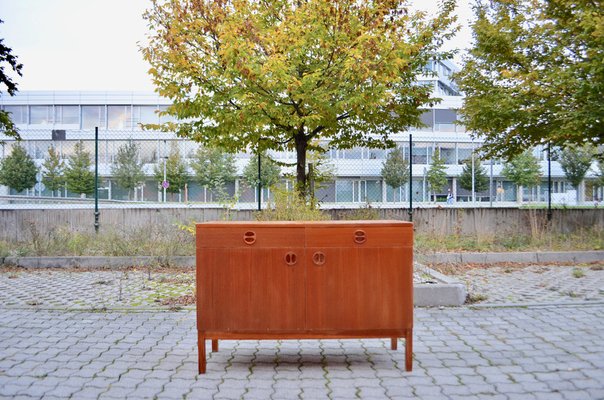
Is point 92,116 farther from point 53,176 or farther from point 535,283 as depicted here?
point 535,283

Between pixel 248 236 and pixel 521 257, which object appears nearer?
pixel 248 236

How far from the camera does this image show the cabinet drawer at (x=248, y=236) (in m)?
4.57

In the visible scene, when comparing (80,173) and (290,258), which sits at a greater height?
(80,173)

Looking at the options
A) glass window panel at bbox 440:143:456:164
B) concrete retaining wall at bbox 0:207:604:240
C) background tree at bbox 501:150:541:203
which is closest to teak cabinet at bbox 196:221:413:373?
concrete retaining wall at bbox 0:207:604:240

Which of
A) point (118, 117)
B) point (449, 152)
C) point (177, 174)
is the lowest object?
point (177, 174)

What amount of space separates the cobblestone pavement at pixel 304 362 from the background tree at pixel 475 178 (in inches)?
1742

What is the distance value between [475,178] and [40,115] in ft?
143

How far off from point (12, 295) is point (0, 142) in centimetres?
800

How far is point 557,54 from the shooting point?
47.4 feet

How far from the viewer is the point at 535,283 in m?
9.02

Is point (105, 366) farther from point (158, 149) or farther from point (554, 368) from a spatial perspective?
point (158, 149)

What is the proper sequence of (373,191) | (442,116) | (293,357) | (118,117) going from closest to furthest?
(293,357) → (373,191) → (118,117) → (442,116)

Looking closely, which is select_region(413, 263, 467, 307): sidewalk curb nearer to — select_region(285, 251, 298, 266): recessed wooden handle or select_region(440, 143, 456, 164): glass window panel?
select_region(285, 251, 298, 266): recessed wooden handle

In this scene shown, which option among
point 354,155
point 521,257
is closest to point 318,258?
point 521,257
